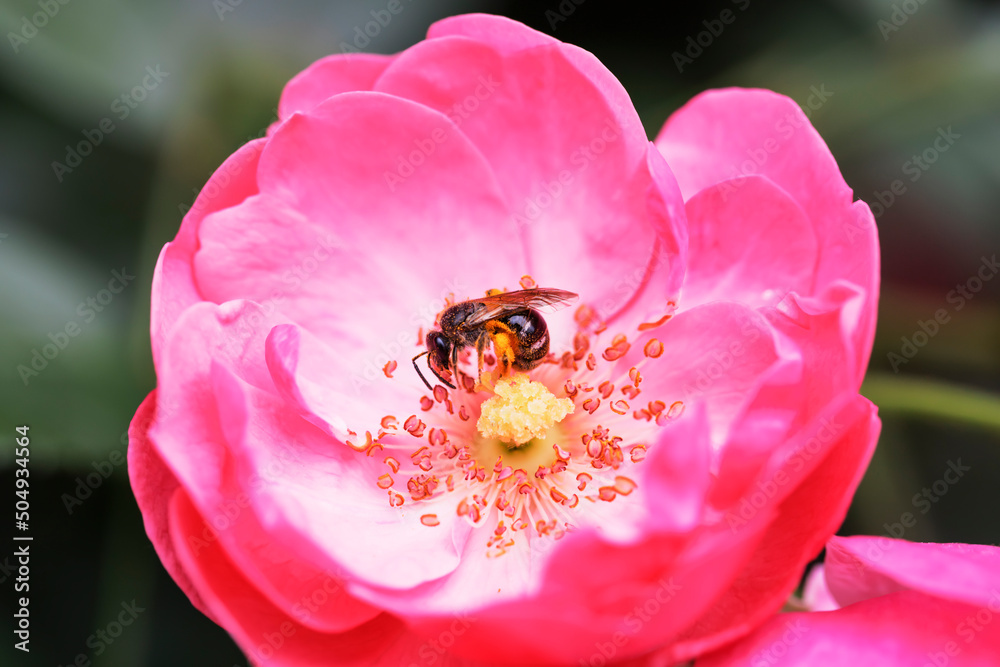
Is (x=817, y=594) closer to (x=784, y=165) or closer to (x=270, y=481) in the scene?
(x=784, y=165)

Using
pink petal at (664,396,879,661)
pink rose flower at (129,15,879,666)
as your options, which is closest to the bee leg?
pink rose flower at (129,15,879,666)

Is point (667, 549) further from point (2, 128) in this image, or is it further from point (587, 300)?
point (2, 128)

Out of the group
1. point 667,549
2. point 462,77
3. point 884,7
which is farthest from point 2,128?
point 884,7

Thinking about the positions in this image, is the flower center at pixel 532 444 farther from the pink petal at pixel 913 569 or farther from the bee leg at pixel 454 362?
the pink petal at pixel 913 569

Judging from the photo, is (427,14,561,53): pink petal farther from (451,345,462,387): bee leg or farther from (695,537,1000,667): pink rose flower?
(695,537,1000,667): pink rose flower

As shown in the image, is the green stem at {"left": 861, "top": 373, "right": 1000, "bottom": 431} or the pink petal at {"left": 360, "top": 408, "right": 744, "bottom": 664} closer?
the pink petal at {"left": 360, "top": 408, "right": 744, "bottom": 664}

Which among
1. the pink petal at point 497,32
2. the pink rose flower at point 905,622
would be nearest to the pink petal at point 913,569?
the pink rose flower at point 905,622

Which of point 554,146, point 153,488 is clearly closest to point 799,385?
point 554,146

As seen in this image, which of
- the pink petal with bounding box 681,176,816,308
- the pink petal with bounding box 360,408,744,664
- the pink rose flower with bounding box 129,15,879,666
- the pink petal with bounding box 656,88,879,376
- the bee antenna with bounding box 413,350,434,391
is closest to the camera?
the pink petal with bounding box 360,408,744,664
